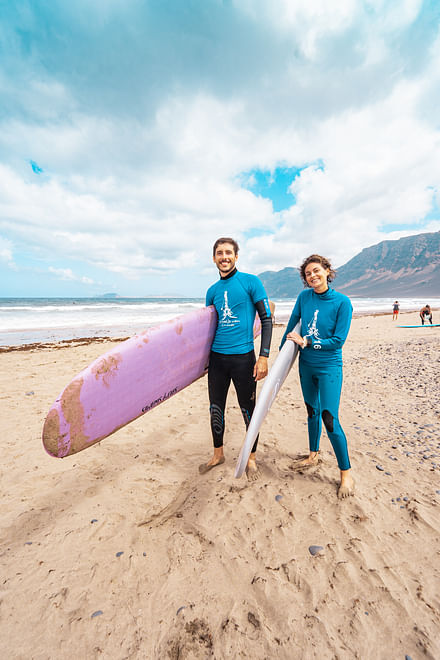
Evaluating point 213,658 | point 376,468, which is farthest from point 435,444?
point 213,658

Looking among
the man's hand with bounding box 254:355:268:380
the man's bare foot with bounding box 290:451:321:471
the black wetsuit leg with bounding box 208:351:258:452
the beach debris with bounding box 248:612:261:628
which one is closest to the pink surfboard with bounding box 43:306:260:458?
the black wetsuit leg with bounding box 208:351:258:452

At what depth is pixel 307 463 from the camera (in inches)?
103

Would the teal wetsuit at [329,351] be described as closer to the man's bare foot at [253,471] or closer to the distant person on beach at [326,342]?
the distant person on beach at [326,342]

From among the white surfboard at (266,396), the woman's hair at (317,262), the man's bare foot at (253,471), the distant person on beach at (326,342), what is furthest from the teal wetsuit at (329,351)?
the man's bare foot at (253,471)

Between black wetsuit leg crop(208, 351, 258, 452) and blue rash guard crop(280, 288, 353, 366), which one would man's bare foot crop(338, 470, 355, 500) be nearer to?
black wetsuit leg crop(208, 351, 258, 452)

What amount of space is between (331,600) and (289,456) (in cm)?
141

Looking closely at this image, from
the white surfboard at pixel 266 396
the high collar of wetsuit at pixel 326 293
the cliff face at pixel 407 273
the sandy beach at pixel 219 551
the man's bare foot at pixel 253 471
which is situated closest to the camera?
the sandy beach at pixel 219 551

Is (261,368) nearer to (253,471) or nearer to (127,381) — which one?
(253,471)

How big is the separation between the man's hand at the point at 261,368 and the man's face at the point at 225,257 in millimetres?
849

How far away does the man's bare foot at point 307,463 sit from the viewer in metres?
2.61

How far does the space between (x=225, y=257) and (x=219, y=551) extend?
221 centimetres

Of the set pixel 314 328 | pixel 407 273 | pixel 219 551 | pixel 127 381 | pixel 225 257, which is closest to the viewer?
pixel 219 551

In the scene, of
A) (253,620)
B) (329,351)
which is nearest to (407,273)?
(329,351)

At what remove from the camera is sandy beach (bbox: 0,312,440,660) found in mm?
1364
